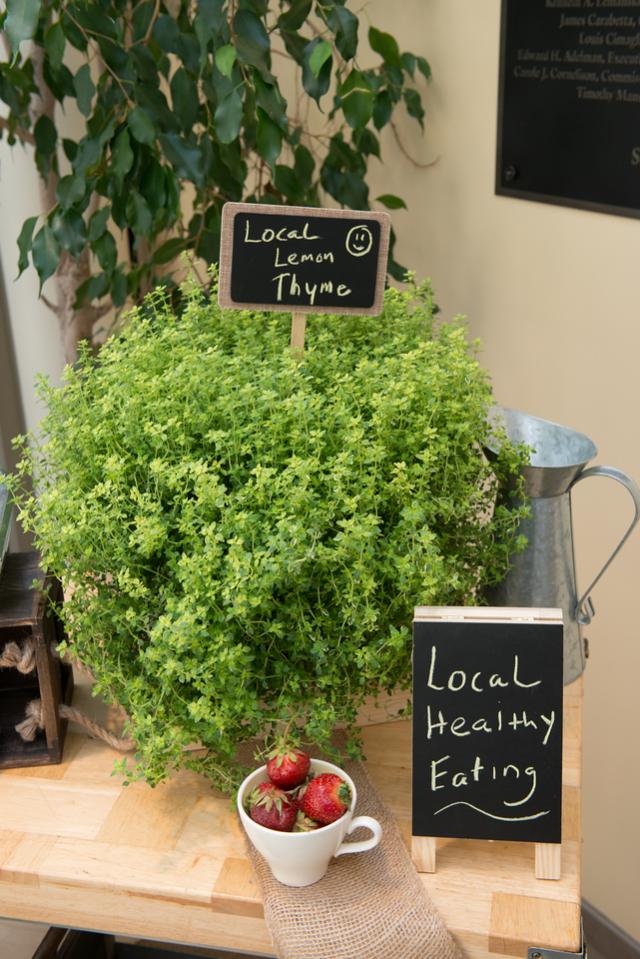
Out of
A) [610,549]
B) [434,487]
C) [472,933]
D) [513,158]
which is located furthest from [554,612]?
[513,158]

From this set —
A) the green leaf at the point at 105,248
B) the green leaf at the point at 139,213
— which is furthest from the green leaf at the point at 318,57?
the green leaf at the point at 105,248

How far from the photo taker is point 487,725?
1008mm

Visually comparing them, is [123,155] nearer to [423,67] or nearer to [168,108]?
[168,108]

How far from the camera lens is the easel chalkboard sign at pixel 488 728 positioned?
99cm

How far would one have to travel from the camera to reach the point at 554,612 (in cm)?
101

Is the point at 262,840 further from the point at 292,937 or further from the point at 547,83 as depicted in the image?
the point at 547,83

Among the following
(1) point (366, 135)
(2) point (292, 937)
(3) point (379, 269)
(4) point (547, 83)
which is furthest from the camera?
(1) point (366, 135)

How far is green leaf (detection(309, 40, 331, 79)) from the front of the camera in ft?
5.40

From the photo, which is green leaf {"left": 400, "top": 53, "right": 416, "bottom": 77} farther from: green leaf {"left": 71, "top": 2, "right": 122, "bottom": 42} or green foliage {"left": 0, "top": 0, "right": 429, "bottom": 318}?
green leaf {"left": 71, "top": 2, "right": 122, "bottom": 42}

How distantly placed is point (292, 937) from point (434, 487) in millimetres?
480

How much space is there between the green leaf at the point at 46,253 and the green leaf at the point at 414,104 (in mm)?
839

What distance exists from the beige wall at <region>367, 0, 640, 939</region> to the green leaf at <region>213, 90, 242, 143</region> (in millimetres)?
703

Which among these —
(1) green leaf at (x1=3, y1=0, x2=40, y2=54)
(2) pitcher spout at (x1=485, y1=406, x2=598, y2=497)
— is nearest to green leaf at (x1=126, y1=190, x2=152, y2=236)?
(1) green leaf at (x1=3, y1=0, x2=40, y2=54)

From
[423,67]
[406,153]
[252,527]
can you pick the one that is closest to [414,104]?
[423,67]
